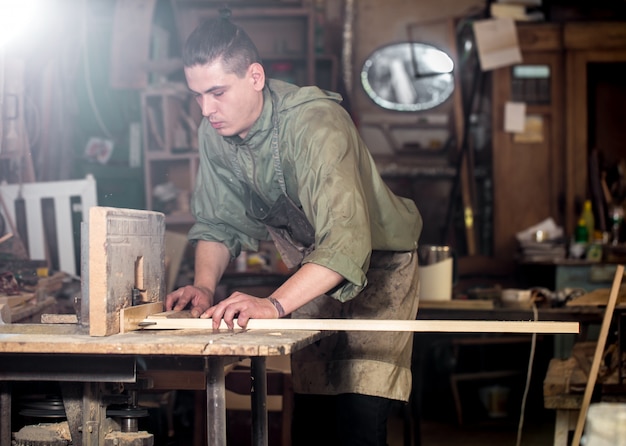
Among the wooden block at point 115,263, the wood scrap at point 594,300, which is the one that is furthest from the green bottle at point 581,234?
the wooden block at point 115,263

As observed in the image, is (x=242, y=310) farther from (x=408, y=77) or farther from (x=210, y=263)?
(x=408, y=77)

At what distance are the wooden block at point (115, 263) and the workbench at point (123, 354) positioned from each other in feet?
0.25

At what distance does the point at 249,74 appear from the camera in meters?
3.01

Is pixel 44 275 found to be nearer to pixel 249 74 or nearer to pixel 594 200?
pixel 249 74

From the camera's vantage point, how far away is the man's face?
293 cm

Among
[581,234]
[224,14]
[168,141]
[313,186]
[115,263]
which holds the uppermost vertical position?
[224,14]

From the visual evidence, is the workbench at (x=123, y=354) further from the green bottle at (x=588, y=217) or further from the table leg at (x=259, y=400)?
the green bottle at (x=588, y=217)

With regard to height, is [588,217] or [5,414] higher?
[588,217]

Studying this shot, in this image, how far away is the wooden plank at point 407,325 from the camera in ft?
7.86

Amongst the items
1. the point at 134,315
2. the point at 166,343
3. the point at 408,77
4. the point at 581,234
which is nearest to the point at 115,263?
the point at 134,315

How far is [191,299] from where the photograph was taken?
3.05m

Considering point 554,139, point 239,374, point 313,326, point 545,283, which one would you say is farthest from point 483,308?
point 554,139

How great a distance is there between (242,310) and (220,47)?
968 millimetres

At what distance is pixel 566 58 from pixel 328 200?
498 centimetres
